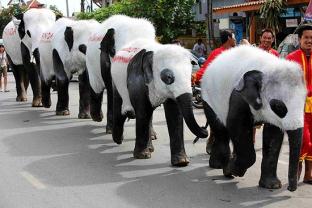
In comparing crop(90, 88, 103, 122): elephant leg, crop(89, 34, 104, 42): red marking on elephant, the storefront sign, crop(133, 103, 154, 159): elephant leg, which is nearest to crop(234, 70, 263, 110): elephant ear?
crop(133, 103, 154, 159): elephant leg

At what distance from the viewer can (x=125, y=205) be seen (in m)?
5.68

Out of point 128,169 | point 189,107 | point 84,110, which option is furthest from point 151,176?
point 84,110

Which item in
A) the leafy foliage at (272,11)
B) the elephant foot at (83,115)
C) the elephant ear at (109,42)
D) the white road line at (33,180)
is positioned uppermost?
the leafy foliage at (272,11)

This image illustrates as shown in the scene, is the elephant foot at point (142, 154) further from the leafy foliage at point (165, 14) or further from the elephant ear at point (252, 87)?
the leafy foliage at point (165, 14)

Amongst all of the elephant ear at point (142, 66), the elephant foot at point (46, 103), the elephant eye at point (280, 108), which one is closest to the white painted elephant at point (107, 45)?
the elephant ear at point (142, 66)

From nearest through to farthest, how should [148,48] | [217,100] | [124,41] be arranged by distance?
[217,100] → [148,48] → [124,41]

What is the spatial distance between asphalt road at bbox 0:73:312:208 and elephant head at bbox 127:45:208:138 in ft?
2.36

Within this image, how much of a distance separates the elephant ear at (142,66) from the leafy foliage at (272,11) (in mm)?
10909

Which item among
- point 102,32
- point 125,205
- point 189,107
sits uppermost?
point 102,32

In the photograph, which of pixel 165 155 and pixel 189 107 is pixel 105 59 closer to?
pixel 165 155

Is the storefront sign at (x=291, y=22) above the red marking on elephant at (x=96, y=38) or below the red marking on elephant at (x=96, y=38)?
above

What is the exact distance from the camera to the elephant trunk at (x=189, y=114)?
645 cm

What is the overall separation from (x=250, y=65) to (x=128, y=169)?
2289mm

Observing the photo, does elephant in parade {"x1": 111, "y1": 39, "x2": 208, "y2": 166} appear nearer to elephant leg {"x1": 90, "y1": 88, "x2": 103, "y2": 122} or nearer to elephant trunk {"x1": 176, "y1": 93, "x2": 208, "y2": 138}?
elephant trunk {"x1": 176, "y1": 93, "x2": 208, "y2": 138}
